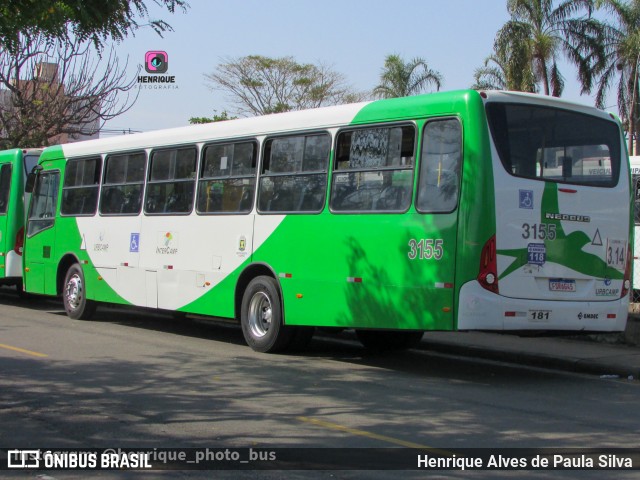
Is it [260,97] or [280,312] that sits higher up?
[260,97]

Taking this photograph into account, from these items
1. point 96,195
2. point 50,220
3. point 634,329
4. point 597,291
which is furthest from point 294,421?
point 50,220

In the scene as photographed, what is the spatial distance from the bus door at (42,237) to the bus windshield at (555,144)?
9987 mm

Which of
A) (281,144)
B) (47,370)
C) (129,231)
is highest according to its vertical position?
(281,144)

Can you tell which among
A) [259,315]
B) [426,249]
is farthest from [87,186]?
[426,249]

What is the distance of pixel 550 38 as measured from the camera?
39.5 meters

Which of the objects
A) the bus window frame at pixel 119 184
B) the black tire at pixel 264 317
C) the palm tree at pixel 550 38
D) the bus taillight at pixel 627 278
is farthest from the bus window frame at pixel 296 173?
the palm tree at pixel 550 38

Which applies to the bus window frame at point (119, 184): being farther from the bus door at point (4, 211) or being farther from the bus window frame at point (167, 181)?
the bus door at point (4, 211)

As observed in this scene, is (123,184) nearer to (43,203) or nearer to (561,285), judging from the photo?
(43,203)

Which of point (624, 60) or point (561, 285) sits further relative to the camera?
point (624, 60)

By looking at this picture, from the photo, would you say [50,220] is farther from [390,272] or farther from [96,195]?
[390,272]

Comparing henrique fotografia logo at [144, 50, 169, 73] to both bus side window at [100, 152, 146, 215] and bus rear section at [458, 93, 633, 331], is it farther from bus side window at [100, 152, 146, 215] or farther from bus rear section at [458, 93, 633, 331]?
bus rear section at [458, 93, 633, 331]

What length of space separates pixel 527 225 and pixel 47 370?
571 cm

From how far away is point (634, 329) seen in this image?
13.0m

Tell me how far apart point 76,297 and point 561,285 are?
9.40 meters
